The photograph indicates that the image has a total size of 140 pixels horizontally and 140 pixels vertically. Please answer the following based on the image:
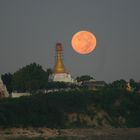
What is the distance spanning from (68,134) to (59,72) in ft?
95.6

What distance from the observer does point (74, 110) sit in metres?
82.1

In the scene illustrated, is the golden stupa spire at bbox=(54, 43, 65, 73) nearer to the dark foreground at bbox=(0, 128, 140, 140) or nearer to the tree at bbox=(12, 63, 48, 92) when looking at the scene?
the tree at bbox=(12, 63, 48, 92)

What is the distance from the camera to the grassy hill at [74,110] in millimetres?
76875

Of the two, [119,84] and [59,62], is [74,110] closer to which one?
[119,84]

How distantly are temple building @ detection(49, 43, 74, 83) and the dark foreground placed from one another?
72.6 ft

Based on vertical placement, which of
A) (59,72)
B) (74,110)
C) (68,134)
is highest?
(59,72)

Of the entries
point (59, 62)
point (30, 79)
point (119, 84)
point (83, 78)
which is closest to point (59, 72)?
point (59, 62)

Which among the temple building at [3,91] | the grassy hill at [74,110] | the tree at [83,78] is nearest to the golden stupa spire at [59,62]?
the tree at [83,78]

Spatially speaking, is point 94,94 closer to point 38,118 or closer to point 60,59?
point 38,118

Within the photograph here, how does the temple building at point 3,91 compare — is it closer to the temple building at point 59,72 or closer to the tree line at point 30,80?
the tree line at point 30,80

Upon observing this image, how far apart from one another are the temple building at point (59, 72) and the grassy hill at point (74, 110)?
1513 centimetres

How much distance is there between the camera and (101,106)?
3329 inches

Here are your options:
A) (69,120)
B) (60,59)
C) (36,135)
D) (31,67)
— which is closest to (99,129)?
(69,120)

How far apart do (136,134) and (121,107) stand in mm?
7339
